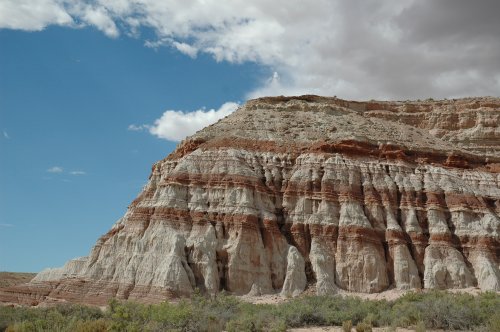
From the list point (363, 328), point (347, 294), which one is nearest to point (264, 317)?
point (363, 328)

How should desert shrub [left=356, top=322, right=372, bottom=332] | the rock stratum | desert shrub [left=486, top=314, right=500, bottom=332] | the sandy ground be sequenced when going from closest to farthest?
desert shrub [left=486, top=314, right=500, bottom=332] → desert shrub [left=356, top=322, right=372, bottom=332] → the sandy ground → the rock stratum

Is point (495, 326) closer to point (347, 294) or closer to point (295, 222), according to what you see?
point (347, 294)

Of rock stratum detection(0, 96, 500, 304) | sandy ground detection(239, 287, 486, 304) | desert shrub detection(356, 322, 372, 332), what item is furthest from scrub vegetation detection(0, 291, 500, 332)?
rock stratum detection(0, 96, 500, 304)

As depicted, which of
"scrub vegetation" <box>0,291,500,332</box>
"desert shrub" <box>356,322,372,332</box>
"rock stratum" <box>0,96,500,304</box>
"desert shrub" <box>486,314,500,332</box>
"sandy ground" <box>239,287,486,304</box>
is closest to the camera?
"desert shrub" <box>486,314,500,332</box>

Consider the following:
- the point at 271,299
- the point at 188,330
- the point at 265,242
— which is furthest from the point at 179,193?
the point at 188,330

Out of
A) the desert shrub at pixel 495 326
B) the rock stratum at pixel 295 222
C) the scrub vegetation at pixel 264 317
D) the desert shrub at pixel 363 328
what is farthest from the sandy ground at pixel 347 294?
the desert shrub at pixel 495 326

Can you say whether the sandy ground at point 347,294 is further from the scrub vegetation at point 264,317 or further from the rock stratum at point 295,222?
the scrub vegetation at point 264,317

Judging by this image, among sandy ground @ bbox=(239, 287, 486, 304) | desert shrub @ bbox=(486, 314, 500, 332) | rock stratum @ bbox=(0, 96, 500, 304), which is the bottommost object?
desert shrub @ bbox=(486, 314, 500, 332)

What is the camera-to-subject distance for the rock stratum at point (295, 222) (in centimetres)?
3775

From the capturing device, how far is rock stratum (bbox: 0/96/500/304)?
3775cm

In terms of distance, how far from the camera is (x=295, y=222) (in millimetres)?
41312

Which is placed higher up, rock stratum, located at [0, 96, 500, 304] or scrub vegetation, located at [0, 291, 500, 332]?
rock stratum, located at [0, 96, 500, 304]

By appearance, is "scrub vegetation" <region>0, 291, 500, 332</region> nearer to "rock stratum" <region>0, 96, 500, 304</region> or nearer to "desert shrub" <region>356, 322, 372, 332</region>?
Result: "desert shrub" <region>356, 322, 372, 332</region>

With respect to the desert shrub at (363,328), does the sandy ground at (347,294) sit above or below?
above
